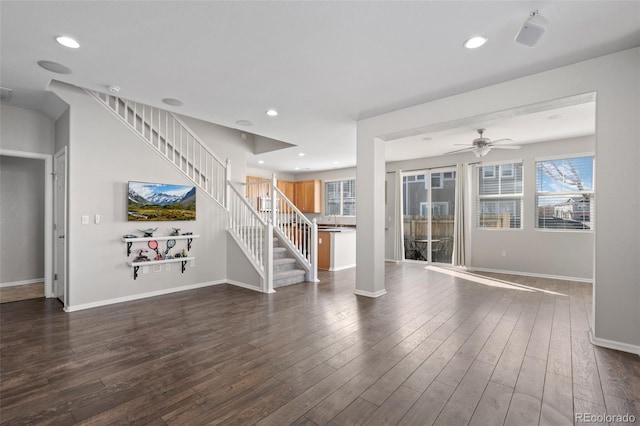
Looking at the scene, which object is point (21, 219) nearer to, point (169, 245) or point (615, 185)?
point (169, 245)

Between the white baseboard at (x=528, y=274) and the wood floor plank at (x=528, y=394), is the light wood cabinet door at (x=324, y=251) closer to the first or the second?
the white baseboard at (x=528, y=274)

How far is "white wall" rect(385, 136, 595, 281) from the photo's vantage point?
6.04 meters

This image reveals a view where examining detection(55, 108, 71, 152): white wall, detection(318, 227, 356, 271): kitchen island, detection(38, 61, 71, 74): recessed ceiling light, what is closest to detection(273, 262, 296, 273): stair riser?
detection(318, 227, 356, 271): kitchen island

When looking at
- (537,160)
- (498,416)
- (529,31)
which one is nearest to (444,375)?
(498,416)

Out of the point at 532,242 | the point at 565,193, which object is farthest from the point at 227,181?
the point at 565,193

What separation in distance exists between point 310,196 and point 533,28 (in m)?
8.20

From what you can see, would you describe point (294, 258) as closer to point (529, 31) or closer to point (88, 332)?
point (88, 332)

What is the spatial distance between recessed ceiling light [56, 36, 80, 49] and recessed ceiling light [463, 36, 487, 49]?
11.6 ft

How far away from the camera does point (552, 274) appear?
6305mm

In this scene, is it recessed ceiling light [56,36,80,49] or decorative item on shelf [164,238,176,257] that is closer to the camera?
recessed ceiling light [56,36,80,49]

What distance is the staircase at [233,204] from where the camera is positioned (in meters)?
5.09

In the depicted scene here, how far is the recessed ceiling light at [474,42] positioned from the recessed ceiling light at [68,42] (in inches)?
139

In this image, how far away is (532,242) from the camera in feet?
21.4

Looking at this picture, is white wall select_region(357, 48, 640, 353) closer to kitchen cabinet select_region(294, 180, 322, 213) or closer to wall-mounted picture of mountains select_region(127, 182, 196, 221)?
wall-mounted picture of mountains select_region(127, 182, 196, 221)
